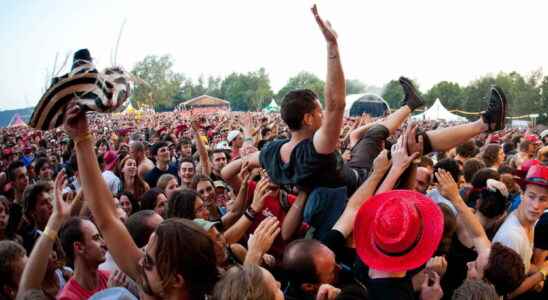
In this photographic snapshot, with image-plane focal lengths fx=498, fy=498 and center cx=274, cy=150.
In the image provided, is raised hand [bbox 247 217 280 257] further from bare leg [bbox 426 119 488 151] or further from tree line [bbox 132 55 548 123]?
tree line [bbox 132 55 548 123]

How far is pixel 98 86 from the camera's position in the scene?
2.06 meters

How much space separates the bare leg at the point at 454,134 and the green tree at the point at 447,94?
69830 mm

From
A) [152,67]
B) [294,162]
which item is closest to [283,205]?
[294,162]

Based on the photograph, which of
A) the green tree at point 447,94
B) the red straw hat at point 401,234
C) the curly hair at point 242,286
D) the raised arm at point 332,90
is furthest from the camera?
the green tree at point 447,94

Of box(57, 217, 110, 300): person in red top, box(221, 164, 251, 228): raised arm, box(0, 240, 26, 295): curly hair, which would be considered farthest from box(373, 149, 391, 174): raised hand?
box(0, 240, 26, 295): curly hair

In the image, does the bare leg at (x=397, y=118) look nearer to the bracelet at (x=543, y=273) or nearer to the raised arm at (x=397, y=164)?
the raised arm at (x=397, y=164)

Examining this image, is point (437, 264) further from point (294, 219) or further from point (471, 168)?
point (471, 168)

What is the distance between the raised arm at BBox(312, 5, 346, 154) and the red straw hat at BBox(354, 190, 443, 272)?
0.55 meters

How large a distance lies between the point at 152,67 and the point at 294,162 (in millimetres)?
102181

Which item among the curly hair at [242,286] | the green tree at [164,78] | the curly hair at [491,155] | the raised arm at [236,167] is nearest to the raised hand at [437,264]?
the curly hair at [242,286]

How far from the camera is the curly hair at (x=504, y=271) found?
2773 millimetres

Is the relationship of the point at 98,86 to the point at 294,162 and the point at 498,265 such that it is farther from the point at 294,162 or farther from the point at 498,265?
the point at 498,265

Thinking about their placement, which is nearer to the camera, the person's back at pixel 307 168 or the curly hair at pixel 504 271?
the curly hair at pixel 504 271

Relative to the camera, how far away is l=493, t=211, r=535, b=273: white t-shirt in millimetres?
3332
